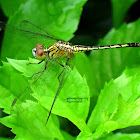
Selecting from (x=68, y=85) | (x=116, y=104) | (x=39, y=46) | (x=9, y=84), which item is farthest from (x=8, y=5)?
(x=116, y=104)

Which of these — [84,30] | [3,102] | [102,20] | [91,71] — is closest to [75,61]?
[91,71]

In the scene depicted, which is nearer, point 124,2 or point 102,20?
point 124,2

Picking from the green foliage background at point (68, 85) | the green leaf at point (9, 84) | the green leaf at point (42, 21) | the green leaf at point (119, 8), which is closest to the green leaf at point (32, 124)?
the green foliage background at point (68, 85)

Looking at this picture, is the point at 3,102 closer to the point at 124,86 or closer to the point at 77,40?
the point at 124,86

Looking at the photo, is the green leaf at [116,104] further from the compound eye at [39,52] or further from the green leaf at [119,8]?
the green leaf at [119,8]

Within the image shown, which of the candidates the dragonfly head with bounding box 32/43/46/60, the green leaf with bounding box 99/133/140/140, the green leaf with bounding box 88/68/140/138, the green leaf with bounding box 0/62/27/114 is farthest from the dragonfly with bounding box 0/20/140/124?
the green leaf with bounding box 99/133/140/140

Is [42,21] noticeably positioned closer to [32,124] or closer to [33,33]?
[33,33]
